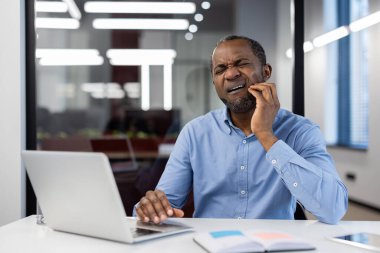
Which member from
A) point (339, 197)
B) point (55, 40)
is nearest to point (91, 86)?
point (55, 40)

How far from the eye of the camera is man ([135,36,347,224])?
5.28ft

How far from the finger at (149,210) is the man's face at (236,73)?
1.87 ft

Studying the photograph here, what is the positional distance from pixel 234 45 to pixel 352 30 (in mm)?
4515

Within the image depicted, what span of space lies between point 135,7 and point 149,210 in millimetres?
4540

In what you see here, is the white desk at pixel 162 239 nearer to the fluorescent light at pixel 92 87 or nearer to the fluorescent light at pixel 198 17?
the fluorescent light at pixel 198 17

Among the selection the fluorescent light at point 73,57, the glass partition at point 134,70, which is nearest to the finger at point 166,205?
the glass partition at point 134,70

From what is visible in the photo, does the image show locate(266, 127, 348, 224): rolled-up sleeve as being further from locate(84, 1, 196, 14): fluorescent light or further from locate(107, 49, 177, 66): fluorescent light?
locate(107, 49, 177, 66): fluorescent light

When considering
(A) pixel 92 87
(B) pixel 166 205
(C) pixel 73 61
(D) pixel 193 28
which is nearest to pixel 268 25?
(D) pixel 193 28

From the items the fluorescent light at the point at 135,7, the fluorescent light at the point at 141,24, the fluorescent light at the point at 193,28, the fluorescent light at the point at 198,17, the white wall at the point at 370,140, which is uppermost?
the fluorescent light at the point at 135,7

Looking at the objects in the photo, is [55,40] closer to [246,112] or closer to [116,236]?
[246,112]

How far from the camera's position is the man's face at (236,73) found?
5.64 feet

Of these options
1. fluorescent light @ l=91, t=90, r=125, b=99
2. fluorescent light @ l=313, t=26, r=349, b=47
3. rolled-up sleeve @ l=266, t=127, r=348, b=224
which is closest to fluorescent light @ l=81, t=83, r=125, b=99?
fluorescent light @ l=91, t=90, r=125, b=99

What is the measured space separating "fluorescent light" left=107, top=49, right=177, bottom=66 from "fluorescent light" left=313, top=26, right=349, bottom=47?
81.5 inches

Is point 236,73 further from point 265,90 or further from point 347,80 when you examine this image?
point 347,80
